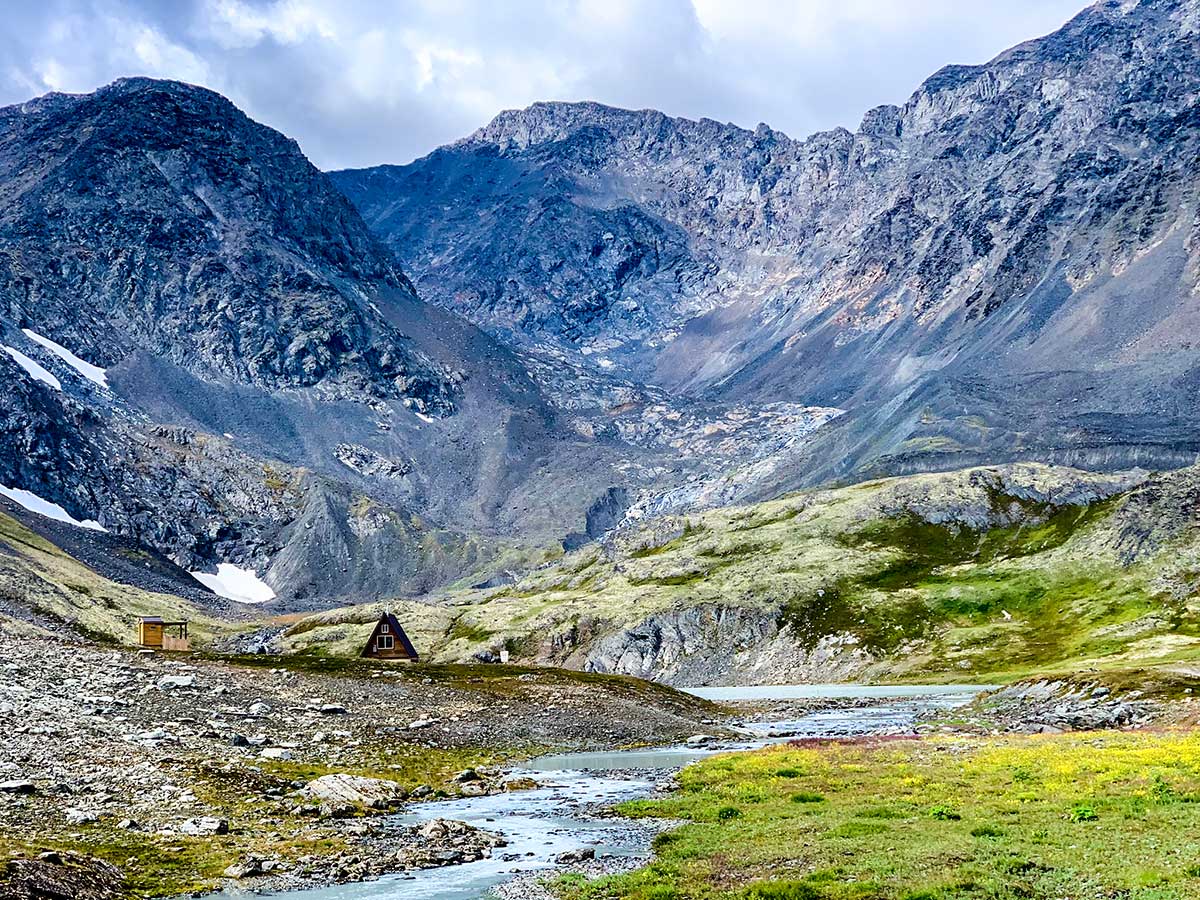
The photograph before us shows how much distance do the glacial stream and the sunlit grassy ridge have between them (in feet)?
7.91

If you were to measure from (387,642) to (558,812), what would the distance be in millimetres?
87877

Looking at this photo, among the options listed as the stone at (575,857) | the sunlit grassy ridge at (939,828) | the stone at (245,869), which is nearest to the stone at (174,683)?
the sunlit grassy ridge at (939,828)

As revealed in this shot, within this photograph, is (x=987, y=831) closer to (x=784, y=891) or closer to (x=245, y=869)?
(x=784, y=891)

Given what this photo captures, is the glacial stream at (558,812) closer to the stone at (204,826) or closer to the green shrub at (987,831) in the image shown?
the stone at (204,826)

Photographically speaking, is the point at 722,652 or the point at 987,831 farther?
the point at 722,652

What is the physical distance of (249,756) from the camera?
50.5 m

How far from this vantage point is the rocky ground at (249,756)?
32.6m

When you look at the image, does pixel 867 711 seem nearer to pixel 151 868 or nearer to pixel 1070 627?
pixel 1070 627

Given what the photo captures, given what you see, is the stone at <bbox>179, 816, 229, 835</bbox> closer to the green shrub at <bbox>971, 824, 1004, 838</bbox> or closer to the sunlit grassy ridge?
the sunlit grassy ridge

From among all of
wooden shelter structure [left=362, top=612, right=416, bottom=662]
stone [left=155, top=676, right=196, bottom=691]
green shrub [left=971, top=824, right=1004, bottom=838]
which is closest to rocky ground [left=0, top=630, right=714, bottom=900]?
stone [left=155, top=676, right=196, bottom=691]

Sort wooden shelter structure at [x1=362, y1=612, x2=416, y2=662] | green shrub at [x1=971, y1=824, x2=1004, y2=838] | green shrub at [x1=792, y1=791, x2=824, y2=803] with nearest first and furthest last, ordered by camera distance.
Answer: green shrub at [x1=971, y1=824, x2=1004, y2=838]
green shrub at [x1=792, y1=791, x2=824, y2=803]
wooden shelter structure at [x1=362, y1=612, x2=416, y2=662]

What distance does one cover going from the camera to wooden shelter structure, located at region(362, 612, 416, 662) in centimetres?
12762

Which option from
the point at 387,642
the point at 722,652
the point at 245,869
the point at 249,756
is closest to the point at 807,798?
the point at 245,869

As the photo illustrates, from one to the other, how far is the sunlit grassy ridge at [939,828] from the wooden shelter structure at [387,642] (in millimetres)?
79211
